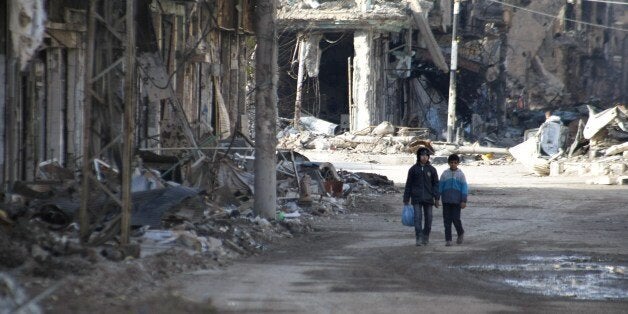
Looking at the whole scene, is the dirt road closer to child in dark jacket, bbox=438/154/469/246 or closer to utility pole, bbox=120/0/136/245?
child in dark jacket, bbox=438/154/469/246

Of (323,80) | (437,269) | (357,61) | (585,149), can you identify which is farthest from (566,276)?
(323,80)

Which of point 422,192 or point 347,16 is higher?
point 347,16

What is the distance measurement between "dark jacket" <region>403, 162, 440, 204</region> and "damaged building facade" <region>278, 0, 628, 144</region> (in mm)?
22695

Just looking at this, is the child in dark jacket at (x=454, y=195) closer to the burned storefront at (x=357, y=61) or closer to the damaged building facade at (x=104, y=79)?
the damaged building facade at (x=104, y=79)

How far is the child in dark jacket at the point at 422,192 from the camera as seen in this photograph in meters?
14.1

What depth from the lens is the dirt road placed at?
9359 millimetres

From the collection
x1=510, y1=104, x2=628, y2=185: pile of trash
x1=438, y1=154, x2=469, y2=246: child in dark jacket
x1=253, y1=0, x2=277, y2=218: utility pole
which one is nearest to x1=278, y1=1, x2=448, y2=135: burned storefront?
x1=510, y1=104, x2=628, y2=185: pile of trash

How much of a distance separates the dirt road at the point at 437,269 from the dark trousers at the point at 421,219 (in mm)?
229

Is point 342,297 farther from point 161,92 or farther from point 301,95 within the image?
point 301,95

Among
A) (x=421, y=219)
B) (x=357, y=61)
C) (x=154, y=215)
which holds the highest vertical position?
(x=357, y=61)

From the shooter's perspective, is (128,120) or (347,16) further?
(347,16)

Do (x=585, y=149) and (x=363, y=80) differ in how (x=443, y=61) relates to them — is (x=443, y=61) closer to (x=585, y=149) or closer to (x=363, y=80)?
(x=363, y=80)

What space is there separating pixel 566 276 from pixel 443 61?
2953 centimetres

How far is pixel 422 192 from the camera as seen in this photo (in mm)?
14203
